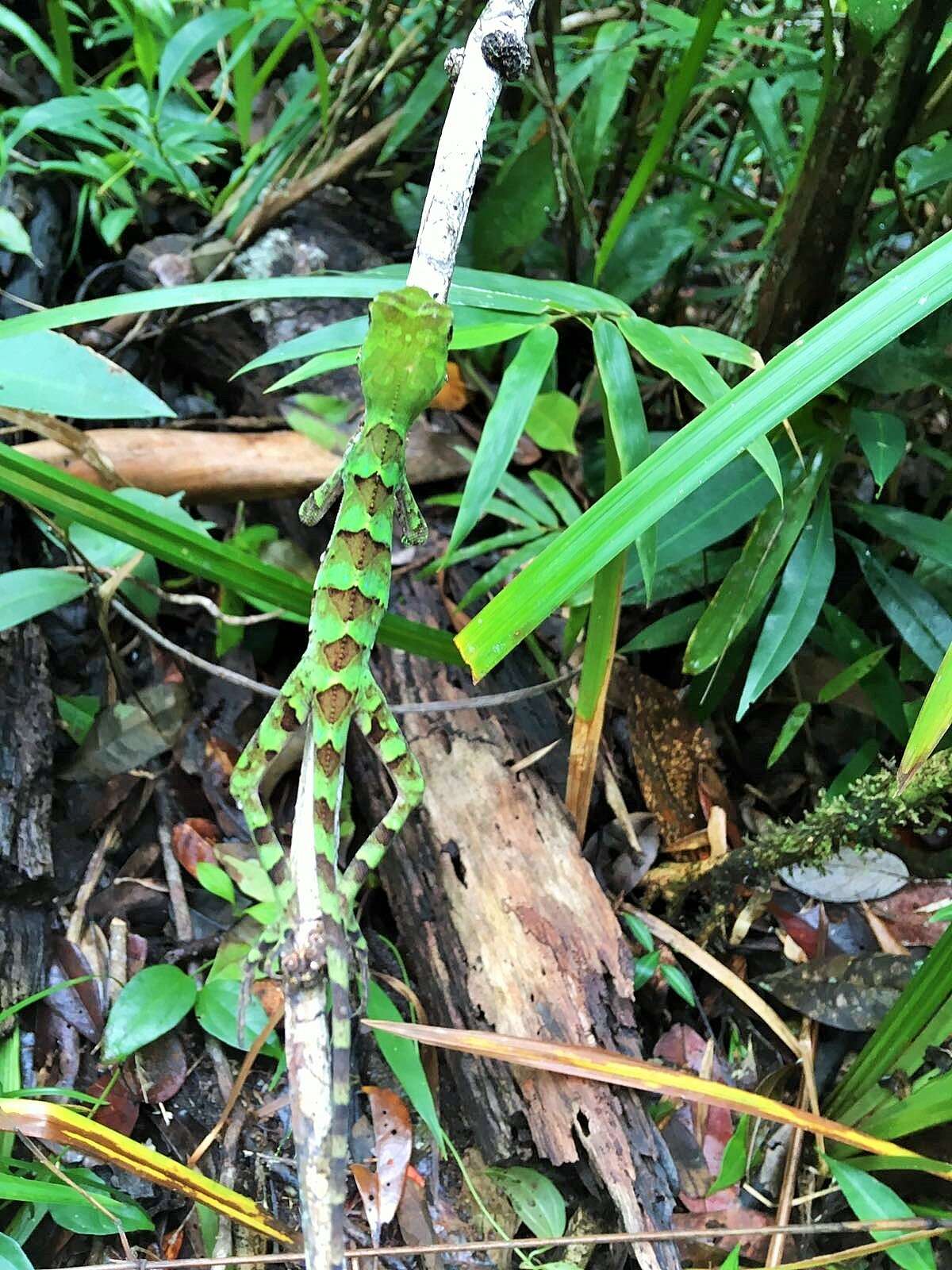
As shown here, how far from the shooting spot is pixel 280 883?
2434 millimetres

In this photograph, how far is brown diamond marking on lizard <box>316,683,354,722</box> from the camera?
2285 millimetres

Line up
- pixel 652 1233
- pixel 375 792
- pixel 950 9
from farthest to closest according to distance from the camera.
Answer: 1. pixel 375 792
2. pixel 950 9
3. pixel 652 1233

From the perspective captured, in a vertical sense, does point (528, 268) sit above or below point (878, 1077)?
above

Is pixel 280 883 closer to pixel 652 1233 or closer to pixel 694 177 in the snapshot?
pixel 652 1233

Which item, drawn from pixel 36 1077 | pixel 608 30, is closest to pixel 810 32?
pixel 608 30

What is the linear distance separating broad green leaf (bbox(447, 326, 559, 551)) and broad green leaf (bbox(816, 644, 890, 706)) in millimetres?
1374

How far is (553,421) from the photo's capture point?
120 inches

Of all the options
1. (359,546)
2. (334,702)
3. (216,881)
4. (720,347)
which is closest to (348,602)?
(359,546)

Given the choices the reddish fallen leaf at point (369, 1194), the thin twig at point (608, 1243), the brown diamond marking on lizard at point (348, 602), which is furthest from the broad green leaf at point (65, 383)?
the reddish fallen leaf at point (369, 1194)

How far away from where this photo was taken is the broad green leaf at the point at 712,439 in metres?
1.52

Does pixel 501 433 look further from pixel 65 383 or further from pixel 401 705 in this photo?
pixel 65 383

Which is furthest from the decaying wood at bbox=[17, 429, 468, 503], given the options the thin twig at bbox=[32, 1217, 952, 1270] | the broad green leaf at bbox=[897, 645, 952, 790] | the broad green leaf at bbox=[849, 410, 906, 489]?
the thin twig at bbox=[32, 1217, 952, 1270]

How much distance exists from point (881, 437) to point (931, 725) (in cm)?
139

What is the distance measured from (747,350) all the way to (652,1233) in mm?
2158
